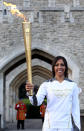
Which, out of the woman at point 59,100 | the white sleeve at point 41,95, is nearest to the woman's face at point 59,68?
the woman at point 59,100

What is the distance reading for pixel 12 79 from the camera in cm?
2100

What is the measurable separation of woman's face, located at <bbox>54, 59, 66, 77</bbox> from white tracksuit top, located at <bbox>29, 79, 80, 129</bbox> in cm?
9

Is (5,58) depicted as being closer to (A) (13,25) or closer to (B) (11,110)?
(A) (13,25)

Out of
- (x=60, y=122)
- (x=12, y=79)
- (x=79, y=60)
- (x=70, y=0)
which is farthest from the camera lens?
(x=70, y=0)

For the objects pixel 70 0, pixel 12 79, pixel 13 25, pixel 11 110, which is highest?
pixel 70 0

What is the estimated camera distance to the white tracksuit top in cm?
347

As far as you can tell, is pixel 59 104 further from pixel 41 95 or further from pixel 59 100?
pixel 41 95

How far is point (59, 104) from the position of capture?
11.4 ft

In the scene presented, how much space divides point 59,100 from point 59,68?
1.05 feet

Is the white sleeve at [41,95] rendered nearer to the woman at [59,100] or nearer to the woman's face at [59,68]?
the woman at [59,100]

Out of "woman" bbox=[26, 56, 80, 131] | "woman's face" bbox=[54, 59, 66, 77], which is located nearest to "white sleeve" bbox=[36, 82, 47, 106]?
"woman" bbox=[26, 56, 80, 131]

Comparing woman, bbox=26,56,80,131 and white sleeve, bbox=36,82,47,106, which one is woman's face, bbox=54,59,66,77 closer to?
woman, bbox=26,56,80,131

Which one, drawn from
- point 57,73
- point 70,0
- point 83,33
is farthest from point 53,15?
point 70,0

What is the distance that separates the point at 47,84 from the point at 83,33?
321 inches
